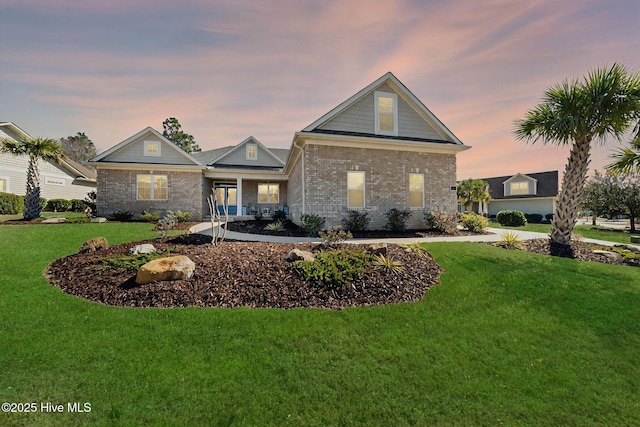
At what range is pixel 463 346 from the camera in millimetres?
3910

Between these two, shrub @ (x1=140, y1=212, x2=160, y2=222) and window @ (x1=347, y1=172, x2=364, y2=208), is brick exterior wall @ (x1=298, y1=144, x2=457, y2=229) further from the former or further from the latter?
shrub @ (x1=140, y1=212, x2=160, y2=222)

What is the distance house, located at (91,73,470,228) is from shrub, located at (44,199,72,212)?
372 inches

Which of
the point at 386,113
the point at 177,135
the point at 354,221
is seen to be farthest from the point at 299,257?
the point at 177,135

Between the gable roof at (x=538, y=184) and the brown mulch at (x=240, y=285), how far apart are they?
109 ft

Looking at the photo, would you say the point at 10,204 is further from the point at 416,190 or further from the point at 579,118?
the point at 579,118

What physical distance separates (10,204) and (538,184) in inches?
1915

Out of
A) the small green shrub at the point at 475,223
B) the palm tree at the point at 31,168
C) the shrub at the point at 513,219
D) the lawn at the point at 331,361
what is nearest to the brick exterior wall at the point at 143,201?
the palm tree at the point at 31,168

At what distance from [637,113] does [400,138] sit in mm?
8248

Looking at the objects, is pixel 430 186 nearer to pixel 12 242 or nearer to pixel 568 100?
pixel 568 100

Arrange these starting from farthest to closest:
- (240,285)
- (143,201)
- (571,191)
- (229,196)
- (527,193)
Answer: (527,193) < (229,196) < (143,201) < (571,191) < (240,285)

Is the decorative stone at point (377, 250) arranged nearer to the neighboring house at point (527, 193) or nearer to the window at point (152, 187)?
the window at point (152, 187)

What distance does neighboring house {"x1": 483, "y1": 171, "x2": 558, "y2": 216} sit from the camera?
30.8m

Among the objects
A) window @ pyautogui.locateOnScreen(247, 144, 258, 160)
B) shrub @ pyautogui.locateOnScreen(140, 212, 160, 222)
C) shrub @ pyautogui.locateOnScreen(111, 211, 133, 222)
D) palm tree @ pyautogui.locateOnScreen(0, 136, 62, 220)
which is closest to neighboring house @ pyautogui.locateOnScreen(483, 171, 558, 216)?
window @ pyautogui.locateOnScreen(247, 144, 258, 160)

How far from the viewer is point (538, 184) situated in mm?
32062
